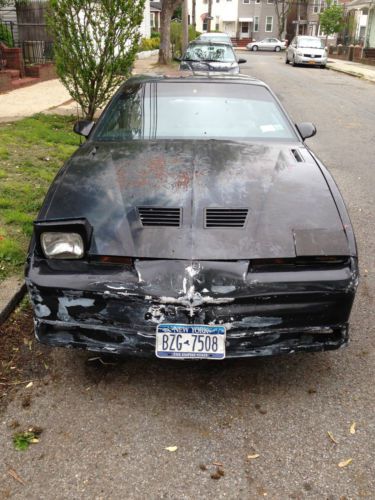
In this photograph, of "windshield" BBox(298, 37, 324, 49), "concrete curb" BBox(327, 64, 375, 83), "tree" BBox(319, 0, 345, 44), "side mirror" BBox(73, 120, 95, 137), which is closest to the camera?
"side mirror" BBox(73, 120, 95, 137)

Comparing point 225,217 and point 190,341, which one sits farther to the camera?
point 225,217

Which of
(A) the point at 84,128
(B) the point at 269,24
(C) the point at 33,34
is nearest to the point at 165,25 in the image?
(C) the point at 33,34

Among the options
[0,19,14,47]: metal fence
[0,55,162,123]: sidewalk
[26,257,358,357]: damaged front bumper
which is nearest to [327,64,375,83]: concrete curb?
[0,55,162,123]: sidewalk

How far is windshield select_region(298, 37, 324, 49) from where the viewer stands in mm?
29095

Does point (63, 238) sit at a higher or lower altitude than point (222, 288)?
higher

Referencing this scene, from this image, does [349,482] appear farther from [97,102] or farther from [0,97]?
[0,97]

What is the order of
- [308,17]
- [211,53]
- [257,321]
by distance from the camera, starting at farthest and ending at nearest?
[308,17]
[211,53]
[257,321]

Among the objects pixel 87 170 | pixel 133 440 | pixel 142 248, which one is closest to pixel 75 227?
pixel 142 248

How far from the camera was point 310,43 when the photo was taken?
96.9 feet

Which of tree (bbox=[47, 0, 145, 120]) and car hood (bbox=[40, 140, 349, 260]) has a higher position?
tree (bbox=[47, 0, 145, 120])

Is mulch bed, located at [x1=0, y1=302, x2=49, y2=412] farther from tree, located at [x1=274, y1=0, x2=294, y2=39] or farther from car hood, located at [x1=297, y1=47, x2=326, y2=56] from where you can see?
tree, located at [x1=274, y1=0, x2=294, y2=39]

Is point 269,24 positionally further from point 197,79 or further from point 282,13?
point 197,79

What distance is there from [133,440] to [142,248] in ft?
3.03

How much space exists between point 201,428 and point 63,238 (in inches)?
46.5
